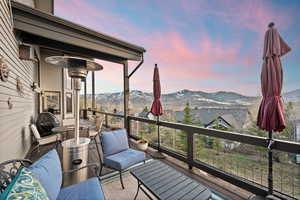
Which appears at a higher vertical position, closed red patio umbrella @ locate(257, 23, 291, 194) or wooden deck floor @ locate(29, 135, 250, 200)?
closed red patio umbrella @ locate(257, 23, 291, 194)

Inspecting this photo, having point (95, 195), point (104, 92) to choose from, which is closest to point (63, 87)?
point (104, 92)

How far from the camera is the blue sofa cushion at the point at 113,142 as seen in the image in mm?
2492

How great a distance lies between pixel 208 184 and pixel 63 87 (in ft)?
25.6

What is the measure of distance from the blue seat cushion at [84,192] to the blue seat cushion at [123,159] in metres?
0.71

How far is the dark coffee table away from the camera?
1382mm

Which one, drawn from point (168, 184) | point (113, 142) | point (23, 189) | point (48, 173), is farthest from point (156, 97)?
point (23, 189)

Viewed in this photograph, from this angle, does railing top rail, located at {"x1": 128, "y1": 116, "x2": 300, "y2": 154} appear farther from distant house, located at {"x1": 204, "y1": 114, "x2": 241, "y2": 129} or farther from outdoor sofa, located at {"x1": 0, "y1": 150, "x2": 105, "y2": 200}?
outdoor sofa, located at {"x1": 0, "y1": 150, "x2": 105, "y2": 200}

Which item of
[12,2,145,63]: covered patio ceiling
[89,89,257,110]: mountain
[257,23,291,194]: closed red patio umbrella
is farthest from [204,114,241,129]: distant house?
[12,2,145,63]: covered patio ceiling

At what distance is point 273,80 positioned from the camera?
1.70 metres

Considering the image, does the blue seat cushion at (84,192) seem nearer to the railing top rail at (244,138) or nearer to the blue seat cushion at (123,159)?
the blue seat cushion at (123,159)

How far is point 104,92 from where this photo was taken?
943 cm

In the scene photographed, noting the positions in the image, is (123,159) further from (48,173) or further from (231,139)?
(231,139)

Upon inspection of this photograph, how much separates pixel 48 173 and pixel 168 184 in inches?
51.6

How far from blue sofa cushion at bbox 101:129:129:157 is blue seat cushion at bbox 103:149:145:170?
94 millimetres
